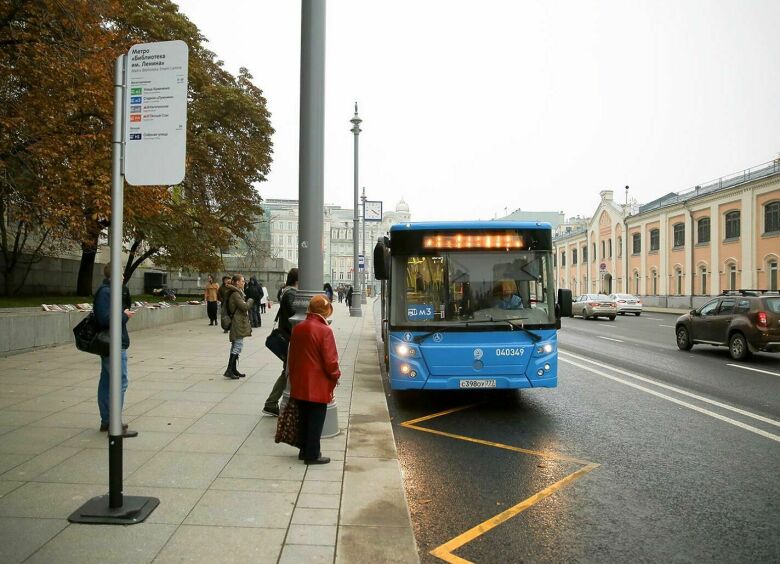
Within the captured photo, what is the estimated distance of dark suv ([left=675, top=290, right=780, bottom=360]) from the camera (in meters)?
13.3

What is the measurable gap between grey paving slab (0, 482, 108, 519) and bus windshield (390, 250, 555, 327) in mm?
4504

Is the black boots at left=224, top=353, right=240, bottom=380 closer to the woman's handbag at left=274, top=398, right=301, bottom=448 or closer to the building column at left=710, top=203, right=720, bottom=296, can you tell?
the woman's handbag at left=274, top=398, right=301, bottom=448

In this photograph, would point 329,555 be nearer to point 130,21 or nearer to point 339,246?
point 130,21

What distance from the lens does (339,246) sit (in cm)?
12756

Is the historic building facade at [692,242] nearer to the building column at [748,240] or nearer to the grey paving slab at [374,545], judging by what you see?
the building column at [748,240]

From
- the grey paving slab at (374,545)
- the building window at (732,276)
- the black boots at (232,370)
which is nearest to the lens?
the grey paving slab at (374,545)

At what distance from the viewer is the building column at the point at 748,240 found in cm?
3941

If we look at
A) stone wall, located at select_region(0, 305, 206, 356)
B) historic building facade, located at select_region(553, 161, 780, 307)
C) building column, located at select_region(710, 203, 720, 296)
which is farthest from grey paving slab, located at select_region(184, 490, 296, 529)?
building column, located at select_region(710, 203, 720, 296)

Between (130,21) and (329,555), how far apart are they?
838 inches

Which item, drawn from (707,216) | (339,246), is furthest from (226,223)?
(339,246)

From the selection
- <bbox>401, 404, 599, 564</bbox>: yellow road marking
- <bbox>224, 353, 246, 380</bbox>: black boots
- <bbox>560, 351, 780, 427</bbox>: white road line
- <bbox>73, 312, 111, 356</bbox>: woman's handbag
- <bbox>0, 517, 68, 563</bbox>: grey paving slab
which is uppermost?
<bbox>73, 312, 111, 356</bbox>: woman's handbag

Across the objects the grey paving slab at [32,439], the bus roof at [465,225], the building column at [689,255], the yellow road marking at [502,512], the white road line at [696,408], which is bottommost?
the yellow road marking at [502,512]

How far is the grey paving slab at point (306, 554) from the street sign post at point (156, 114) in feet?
8.46

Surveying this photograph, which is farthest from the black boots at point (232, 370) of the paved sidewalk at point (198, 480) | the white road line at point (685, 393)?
the white road line at point (685, 393)
